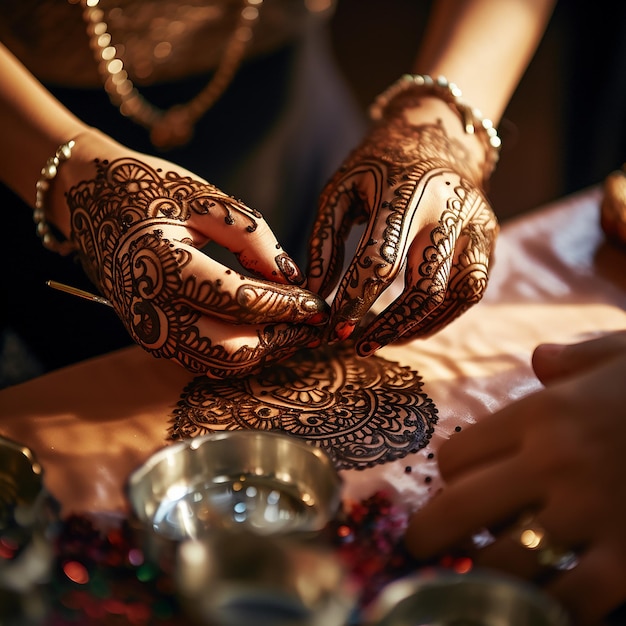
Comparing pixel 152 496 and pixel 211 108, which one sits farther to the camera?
→ pixel 211 108

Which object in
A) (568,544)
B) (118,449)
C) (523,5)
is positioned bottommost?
(118,449)

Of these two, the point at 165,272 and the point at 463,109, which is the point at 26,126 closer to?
the point at 165,272

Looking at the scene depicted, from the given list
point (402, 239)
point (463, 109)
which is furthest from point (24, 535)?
point (463, 109)

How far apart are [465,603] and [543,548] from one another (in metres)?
0.08

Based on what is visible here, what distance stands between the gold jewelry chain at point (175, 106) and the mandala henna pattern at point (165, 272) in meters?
0.26

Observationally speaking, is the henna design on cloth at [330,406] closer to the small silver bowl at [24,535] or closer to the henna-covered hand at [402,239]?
the henna-covered hand at [402,239]

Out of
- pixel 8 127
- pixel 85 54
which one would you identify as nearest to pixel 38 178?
pixel 8 127

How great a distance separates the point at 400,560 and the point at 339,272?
0.29m

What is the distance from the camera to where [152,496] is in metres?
0.54

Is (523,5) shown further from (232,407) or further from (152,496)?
(152,496)

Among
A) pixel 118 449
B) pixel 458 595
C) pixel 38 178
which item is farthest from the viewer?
pixel 38 178

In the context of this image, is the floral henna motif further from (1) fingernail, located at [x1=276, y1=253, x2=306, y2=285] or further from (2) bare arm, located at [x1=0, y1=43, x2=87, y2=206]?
(2) bare arm, located at [x1=0, y1=43, x2=87, y2=206]

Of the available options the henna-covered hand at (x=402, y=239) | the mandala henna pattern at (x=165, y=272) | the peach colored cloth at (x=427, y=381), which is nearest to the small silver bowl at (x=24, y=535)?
the peach colored cloth at (x=427, y=381)

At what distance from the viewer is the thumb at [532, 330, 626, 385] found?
1.99 feet
